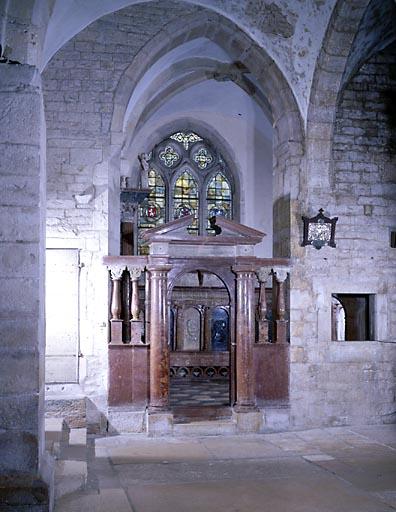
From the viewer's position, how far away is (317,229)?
321 inches

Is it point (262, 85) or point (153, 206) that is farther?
point (153, 206)

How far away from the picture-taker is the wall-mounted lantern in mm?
8148

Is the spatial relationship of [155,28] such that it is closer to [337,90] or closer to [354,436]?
[337,90]

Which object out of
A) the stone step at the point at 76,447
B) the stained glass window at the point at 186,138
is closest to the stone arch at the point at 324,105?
the stone step at the point at 76,447

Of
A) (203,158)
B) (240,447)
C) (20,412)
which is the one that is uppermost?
(203,158)

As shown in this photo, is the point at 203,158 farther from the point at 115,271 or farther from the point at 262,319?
the point at 115,271

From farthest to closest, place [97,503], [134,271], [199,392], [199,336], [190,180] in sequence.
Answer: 1. [190,180]
2. [199,336]
3. [199,392]
4. [134,271]
5. [97,503]

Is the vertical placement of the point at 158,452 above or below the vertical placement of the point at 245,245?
below

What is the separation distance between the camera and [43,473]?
12.6ft

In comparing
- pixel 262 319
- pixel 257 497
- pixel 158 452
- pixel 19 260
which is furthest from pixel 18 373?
pixel 262 319

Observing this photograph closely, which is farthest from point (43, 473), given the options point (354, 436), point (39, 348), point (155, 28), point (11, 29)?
point (155, 28)

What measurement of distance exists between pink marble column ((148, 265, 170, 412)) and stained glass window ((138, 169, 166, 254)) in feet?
17.5

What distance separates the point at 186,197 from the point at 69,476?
9168 mm

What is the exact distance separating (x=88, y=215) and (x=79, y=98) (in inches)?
55.2
